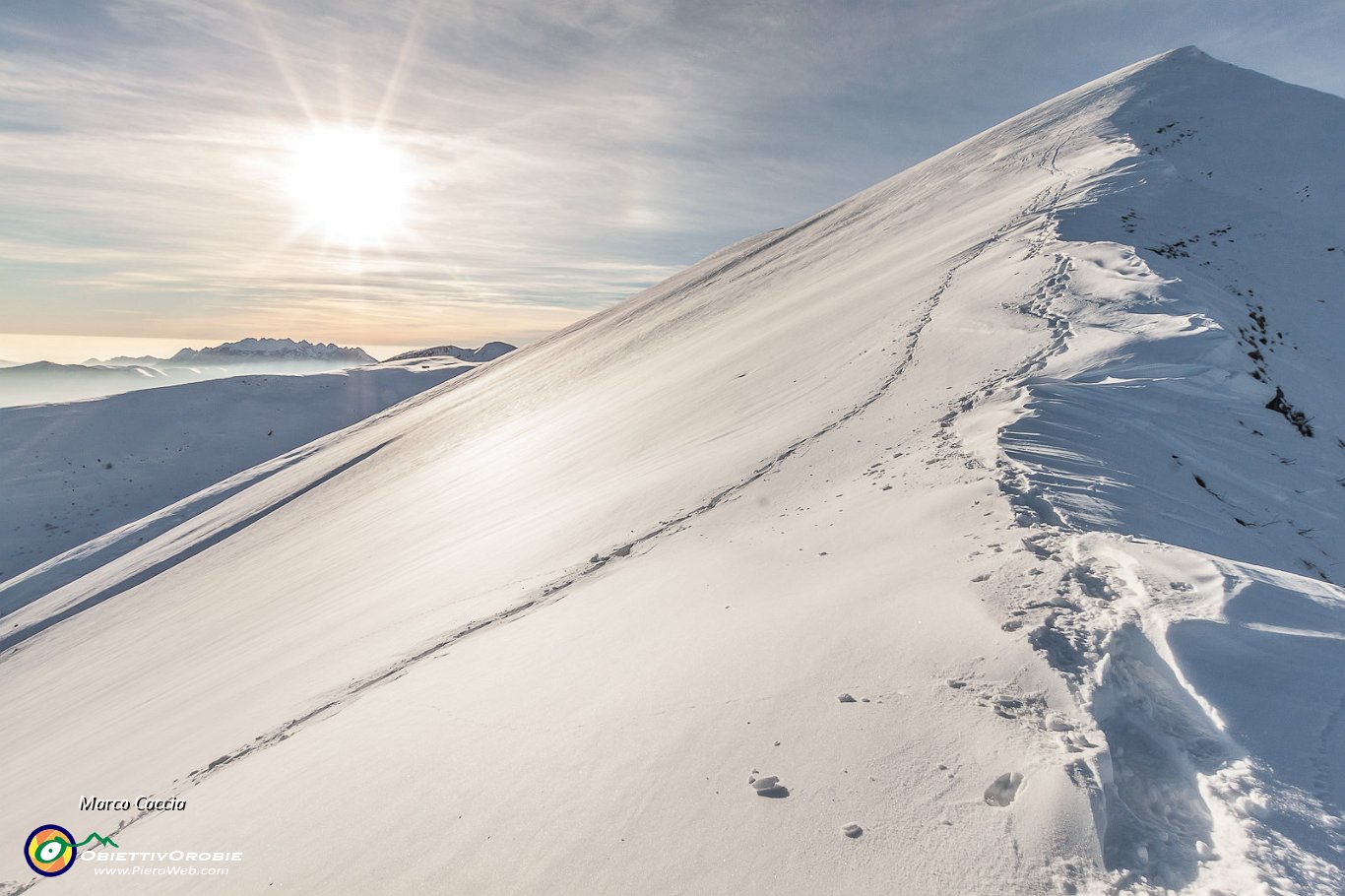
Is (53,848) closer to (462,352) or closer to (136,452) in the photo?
A: (136,452)

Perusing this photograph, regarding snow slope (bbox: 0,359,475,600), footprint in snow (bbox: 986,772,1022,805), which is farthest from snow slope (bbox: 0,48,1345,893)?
snow slope (bbox: 0,359,475,600)

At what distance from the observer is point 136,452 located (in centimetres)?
3472

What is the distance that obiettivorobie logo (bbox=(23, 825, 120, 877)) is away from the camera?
459 cm

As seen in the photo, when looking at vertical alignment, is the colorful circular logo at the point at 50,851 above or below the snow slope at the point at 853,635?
below

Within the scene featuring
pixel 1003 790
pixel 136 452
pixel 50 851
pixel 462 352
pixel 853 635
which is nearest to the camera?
pixel 1003 790

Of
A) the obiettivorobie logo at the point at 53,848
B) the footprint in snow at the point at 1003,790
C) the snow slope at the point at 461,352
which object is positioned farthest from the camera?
the snow slope at the point at 461,352

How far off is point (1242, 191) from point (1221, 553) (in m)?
14.0

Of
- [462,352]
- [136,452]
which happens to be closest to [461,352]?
[462,352]

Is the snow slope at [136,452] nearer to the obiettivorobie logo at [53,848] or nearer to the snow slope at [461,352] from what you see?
the obiettivorobie logo at [53,848]

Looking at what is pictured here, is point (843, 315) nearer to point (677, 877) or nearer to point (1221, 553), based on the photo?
point (1221, 553)

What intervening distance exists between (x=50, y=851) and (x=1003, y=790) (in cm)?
664

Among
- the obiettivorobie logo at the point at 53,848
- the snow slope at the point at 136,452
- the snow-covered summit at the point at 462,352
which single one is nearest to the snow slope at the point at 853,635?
the obiettivorobie logo at the point at 53,848

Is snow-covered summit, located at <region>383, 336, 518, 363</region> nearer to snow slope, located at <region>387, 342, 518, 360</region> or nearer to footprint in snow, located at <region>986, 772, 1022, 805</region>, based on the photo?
snow slope, located at <region>387, 342, 518, 360</region>

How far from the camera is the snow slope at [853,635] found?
2289 mm
